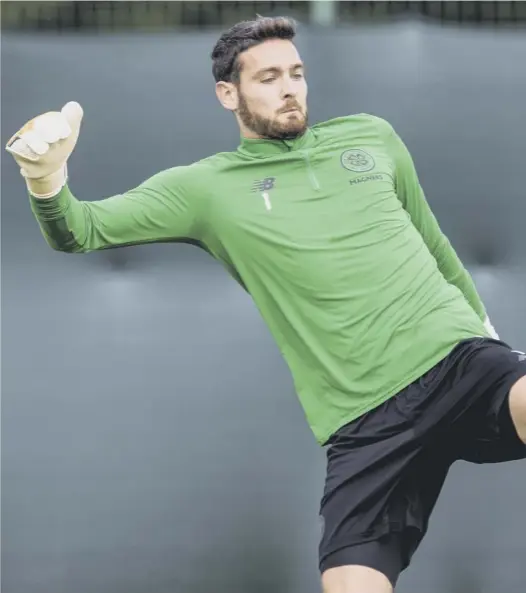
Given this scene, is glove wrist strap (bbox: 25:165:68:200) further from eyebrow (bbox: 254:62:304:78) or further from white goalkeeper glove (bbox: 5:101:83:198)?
eyebrow (bbox: 254:62:304:78)

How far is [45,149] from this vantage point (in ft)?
6.01

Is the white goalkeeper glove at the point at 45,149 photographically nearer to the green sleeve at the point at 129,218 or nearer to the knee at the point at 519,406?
the green sleeve at the point at 129,218

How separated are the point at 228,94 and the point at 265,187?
0.75ft

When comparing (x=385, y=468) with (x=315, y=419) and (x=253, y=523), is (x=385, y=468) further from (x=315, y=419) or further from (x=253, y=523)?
(x=253, y=523)

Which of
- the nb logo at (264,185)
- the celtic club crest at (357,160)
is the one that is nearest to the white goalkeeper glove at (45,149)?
the nb logo at (264,185)

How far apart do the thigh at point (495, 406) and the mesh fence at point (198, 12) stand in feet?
3.26

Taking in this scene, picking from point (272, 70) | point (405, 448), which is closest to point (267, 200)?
point (272, 70)

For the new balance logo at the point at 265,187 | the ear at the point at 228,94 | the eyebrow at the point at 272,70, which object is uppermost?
the eyebrow at the point at 272,70

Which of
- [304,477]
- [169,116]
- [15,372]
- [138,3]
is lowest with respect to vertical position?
[304,477]

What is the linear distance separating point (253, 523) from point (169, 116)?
87cm

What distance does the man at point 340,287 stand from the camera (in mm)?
1867

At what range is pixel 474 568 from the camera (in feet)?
7.75

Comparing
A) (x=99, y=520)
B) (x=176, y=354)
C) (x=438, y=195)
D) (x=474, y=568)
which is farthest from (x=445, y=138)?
(x=99, y=520)

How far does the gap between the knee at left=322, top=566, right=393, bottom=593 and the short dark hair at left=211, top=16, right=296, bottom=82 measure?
87cm
